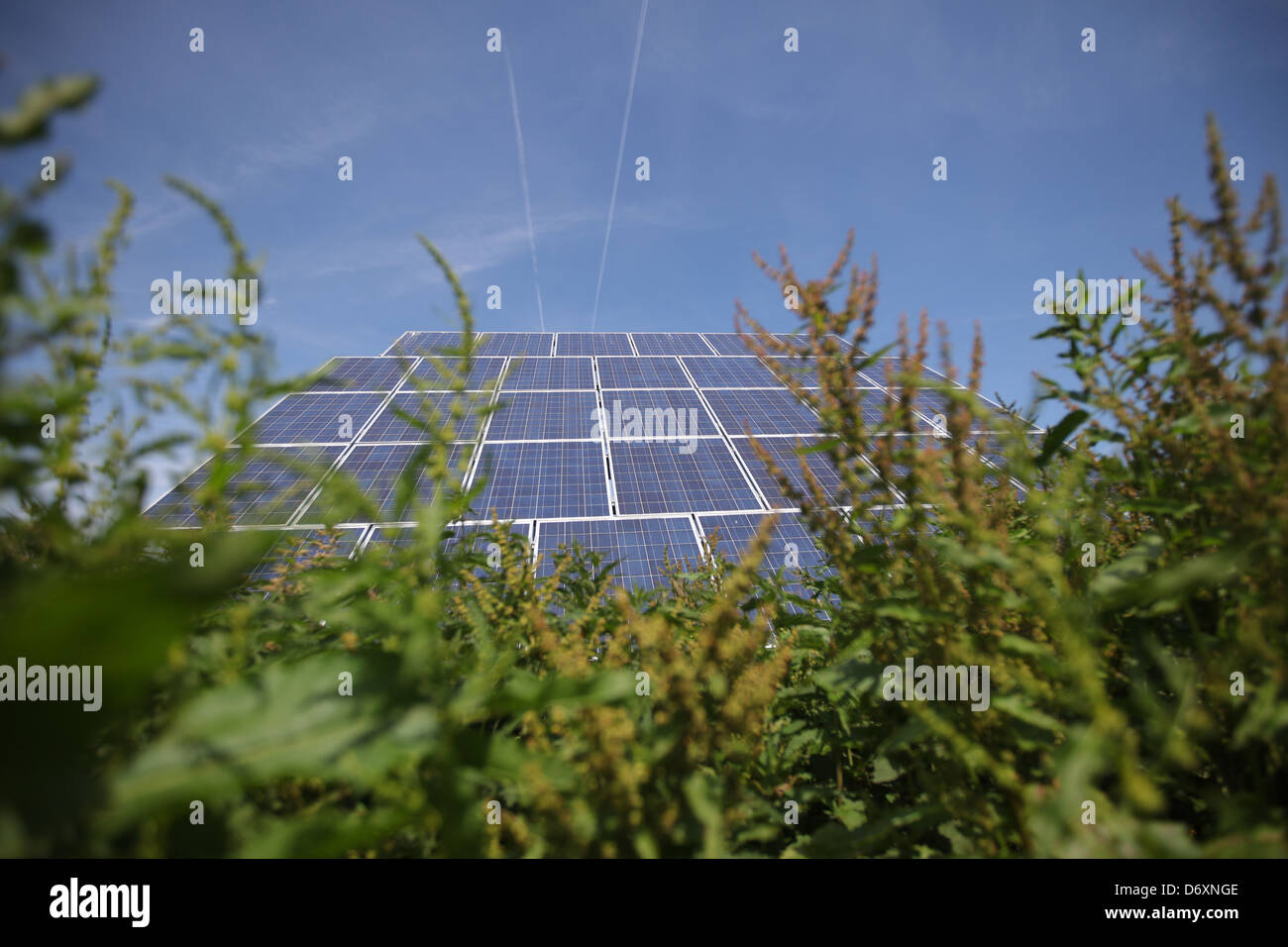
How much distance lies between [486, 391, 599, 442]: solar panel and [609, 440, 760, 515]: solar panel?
3.56ft

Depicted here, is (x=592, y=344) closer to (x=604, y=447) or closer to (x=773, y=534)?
(x=604, y=447)

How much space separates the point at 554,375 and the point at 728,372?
4.62 metres

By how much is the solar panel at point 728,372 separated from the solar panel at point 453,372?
16.5ft

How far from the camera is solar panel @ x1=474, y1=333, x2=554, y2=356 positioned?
14.7 m

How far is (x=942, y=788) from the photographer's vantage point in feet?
3.44

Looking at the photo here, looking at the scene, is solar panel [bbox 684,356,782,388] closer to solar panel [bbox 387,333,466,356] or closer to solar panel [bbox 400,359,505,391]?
solar panel [bbox 400,359,505,391]

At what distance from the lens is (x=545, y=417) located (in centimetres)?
1101

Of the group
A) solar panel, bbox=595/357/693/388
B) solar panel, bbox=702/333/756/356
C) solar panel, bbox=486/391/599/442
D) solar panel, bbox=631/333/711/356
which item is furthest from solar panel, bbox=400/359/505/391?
solar panel, bbox=702/333/756/356

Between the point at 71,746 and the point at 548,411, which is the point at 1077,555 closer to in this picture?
the point at 71,746

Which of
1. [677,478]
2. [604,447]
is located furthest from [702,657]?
[604,447]

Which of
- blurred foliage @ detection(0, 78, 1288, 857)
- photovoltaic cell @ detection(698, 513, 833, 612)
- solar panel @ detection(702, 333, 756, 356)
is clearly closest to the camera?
blurred foliage @ detection(0, 78, 1288, 857)

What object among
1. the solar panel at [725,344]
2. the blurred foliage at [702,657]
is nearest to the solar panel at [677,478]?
the solar panel at [725,344]

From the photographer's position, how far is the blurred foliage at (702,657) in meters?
0.57

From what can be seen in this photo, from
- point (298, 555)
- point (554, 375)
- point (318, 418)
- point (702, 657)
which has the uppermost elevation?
point (554, 375)
